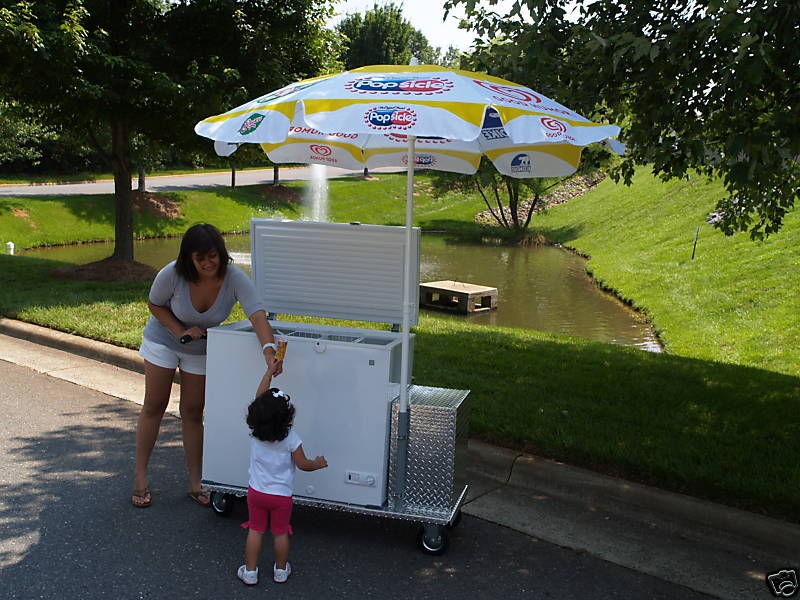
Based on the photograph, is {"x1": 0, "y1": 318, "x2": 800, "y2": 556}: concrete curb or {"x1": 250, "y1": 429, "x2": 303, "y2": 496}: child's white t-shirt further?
{"x1": 0, "y1": 318, "x2": 800, "y2": 556}: concrete curb

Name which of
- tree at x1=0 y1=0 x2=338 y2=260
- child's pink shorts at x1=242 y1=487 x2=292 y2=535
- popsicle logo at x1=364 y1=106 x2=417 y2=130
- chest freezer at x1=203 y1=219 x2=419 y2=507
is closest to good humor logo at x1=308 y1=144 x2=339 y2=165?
chest freezer at x1=203 y1=219 x2=419 y2=507

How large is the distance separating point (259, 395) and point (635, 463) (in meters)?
2.40

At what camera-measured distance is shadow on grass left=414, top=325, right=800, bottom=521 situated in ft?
15.4

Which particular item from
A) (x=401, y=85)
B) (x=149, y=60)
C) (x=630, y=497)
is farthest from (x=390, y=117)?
(x=149, y=60)

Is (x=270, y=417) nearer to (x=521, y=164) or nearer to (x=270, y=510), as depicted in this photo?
(x=270, y=510)

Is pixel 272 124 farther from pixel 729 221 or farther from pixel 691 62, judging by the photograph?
pixel 729 221

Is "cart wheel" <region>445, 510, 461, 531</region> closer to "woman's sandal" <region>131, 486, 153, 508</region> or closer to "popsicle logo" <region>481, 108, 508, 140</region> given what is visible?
"woman's sandal" <region>131, 486, 153, 508</region>

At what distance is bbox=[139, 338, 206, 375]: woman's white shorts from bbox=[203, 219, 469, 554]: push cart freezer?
0.17 m

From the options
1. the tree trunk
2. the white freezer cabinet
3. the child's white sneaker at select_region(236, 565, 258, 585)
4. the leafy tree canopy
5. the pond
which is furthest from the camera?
the leafy tree canopy

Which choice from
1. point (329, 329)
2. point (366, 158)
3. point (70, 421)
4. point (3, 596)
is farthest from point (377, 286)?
point (70, 421)

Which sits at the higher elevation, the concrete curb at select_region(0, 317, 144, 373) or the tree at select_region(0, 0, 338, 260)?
the tree at select_region(0, 0, 338, 260)

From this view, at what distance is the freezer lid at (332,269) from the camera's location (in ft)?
14.7

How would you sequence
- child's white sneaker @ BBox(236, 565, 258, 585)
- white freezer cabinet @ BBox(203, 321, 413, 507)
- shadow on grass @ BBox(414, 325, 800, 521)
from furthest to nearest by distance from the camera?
1. shadow on grass @ BBox(414, 325, 800, 521)
2. white freezer cabinet @ BBox(203, 321, 413, 507)
3. child's white sneaker @ BBox(236, 565, 258, 585)

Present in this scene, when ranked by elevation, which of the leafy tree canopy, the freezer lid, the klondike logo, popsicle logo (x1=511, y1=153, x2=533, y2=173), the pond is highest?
the leafy tree canopy
